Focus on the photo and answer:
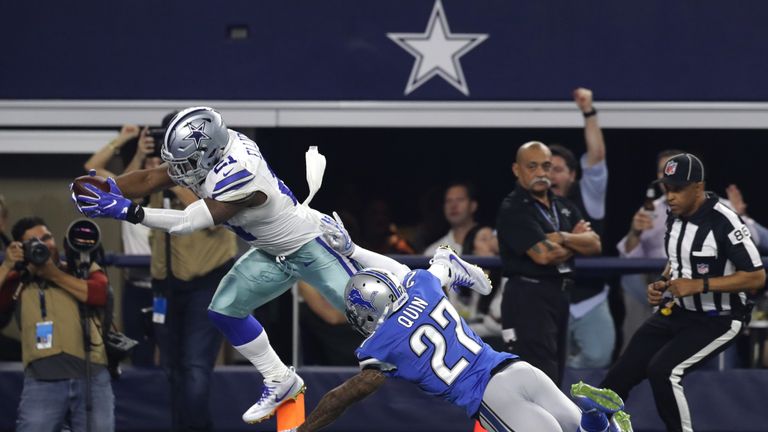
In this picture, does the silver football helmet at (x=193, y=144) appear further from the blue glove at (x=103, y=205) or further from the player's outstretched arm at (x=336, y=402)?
the player's outstretched arm at (x=336, y=402)

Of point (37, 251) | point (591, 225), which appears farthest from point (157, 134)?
point (591, 225)

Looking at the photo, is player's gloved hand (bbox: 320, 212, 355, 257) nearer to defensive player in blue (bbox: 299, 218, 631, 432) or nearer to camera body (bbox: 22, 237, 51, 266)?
defensive player in blue (bbox: 299, 218, 631, 432)

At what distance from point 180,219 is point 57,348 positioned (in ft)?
6.05

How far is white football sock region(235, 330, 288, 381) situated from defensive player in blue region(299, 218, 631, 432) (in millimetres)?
1190

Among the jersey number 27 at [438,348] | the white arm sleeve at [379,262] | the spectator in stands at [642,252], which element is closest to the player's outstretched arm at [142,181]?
the white arm sleeve at [379,262]

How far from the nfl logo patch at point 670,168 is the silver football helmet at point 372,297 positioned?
85.8 inches

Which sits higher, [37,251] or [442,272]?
[37,251]

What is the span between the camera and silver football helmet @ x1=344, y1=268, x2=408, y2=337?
281 inches

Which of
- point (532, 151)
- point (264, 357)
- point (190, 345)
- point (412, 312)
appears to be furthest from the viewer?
point (190, 345)

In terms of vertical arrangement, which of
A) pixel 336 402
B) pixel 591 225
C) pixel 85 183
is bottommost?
pixel 336 402

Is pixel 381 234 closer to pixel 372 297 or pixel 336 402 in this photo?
pixel 336 402

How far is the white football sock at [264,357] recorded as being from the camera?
27.6ft

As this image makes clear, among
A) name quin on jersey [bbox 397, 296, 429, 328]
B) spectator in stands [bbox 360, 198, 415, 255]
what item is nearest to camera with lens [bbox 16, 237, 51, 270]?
name quin on jersey [bbox 397, 296, 429, 328]

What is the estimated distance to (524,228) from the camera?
29.7 feet
